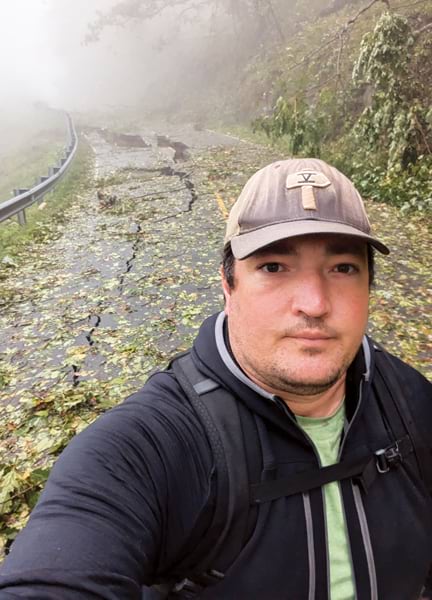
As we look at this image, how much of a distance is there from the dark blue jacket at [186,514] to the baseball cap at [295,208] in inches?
20.0

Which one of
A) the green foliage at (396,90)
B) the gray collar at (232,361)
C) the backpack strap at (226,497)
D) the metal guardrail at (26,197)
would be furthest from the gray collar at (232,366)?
the green foliage at (396,90)

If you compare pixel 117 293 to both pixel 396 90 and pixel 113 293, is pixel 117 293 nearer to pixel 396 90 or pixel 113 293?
pixel 113 293

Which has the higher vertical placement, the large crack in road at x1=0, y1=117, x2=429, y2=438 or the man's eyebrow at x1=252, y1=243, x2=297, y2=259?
the large crack in road at x1=0, y1=117, x2=429, y2=438

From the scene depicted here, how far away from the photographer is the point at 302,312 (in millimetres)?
A: 1803

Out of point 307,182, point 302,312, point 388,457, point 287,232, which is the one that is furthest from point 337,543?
point 307,182

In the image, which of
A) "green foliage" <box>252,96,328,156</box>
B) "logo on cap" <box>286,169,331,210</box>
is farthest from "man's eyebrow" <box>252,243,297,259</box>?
"green foliage" <box>252,96,328,156</box>

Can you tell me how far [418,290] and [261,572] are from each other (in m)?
5.53

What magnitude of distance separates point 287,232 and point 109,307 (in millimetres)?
4846

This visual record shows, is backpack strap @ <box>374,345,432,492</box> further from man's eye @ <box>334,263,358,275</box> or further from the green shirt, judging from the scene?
man's eye @ <box>334,263,358,275</box>

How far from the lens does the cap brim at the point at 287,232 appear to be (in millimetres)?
1832

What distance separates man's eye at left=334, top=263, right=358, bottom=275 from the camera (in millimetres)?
1906

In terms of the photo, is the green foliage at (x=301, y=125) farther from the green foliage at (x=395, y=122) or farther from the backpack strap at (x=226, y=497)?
the backpack strap at (x=226, y=497)

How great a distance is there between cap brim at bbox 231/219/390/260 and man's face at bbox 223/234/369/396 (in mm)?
43

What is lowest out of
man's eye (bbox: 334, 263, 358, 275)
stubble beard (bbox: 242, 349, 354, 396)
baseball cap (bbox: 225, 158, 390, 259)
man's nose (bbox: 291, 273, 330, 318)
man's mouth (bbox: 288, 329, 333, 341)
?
stubble beard (bbox: 242, 349, 354, 396)
